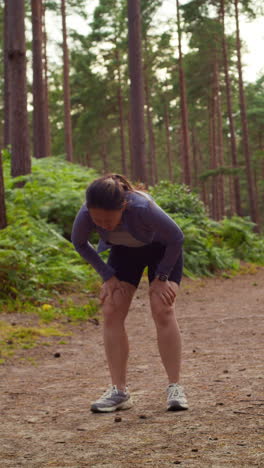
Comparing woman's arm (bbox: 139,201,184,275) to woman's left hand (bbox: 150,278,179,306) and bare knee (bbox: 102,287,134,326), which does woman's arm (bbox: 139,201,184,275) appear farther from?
bare knee (bbox: 102,287,134,326)

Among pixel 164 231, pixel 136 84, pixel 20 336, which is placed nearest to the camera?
pixel 164 231

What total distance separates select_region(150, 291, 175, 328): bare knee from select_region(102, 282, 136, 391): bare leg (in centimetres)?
21

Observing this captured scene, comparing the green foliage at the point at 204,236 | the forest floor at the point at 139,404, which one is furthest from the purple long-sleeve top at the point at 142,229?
the green foliage at the point at 204,236

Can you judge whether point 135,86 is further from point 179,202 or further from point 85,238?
point 85,238

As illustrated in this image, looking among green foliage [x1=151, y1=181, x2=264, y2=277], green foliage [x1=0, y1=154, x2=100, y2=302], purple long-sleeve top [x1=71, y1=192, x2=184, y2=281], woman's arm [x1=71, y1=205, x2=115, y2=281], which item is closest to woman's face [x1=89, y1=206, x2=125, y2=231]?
purple long-sleeve top [x1=71, y1=192, x2=184, y2=281]

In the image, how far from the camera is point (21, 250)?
9.12 metres

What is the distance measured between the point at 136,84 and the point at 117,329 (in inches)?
530

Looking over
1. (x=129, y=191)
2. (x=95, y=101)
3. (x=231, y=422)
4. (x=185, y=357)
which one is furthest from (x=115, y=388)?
(x=95, y=101)

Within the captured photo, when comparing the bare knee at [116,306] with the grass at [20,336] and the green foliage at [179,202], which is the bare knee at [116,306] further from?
the green foliage at [179,202]

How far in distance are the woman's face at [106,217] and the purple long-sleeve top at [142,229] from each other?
0.33 feet

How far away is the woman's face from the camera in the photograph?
3.64 metres

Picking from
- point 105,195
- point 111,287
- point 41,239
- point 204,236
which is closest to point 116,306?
point 111,287

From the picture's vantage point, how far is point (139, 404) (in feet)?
13.8

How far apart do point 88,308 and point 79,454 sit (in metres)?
5.67
